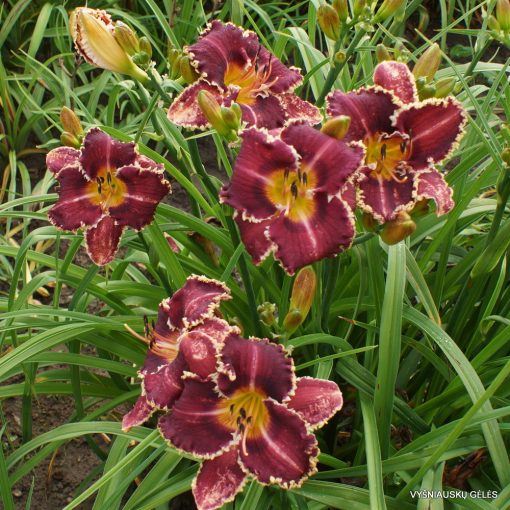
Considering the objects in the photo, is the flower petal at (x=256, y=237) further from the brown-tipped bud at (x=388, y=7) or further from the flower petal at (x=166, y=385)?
the brown-tipped bud at (x=388, y=7)

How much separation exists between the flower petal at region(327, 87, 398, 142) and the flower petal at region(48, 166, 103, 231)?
18.9 inches

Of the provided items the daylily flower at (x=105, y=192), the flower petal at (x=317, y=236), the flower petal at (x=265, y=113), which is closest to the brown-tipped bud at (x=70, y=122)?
the daylily flower at (x=105, y=192)

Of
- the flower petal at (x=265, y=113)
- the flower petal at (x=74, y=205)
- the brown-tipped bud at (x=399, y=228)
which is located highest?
the flower petal at (x=265, y=113)

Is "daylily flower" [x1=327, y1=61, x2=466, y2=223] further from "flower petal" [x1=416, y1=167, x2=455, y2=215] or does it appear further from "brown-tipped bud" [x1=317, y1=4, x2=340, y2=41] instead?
"brown-tipped bud" [x1=317, y1=4, x2=340, y2=41]

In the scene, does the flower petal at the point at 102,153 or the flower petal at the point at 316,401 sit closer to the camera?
the flower petal at the point at 316,401

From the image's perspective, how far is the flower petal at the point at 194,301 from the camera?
1114 millimetres

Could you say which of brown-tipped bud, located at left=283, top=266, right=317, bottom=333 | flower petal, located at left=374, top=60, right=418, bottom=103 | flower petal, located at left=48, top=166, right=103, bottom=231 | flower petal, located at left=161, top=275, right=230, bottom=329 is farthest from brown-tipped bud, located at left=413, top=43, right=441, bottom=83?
flower petal, located at left=48, top=166, right=103, bottom=231

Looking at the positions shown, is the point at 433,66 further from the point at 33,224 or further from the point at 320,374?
the point at 33,224

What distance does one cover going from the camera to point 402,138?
1128 mm

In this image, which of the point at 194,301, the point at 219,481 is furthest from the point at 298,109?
the point at 219,481

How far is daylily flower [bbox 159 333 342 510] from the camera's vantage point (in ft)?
3.34

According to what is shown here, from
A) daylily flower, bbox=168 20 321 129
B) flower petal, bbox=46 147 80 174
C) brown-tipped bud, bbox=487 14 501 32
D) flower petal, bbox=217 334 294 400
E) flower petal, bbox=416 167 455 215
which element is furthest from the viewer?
brown-tipped bud, bbox=487 14 501 32

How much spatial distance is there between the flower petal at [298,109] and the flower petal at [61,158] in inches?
16.0

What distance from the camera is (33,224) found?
2.67 meters
